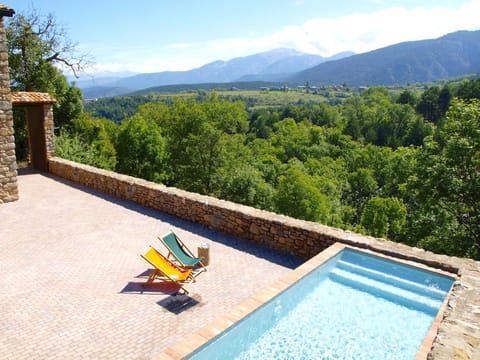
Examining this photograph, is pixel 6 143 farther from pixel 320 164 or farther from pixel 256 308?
pixel 320 164

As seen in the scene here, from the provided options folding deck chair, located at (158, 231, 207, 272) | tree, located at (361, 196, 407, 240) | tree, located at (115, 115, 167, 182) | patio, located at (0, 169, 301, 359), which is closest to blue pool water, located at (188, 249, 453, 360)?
patio, located at (0, 169, 301, 359)

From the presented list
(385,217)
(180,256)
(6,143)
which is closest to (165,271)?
(180,256)

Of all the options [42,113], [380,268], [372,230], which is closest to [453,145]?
[380,268]

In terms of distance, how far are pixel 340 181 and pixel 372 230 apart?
37.9ft

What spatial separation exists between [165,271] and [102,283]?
1.04 meters

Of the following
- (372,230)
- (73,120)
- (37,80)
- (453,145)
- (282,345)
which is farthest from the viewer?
(372,230)

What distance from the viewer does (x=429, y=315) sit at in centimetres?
532

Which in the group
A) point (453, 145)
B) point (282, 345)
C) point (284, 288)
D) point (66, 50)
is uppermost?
point (66, 50)

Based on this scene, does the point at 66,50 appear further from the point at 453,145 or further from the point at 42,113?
the point at 453,145

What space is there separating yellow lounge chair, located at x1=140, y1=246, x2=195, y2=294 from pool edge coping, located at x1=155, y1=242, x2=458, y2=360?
3.76 ft

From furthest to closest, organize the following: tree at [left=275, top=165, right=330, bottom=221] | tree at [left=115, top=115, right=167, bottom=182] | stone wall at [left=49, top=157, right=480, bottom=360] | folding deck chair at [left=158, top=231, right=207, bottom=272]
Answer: tree at [left=115, top=115, right=167, bottom=182], tree at [left=275, top=165, right=330, bottom=221], folding deck chair at [left=158, top=231, right=207, bottom=272], stone wall at [left=49, top=157, right=480, bottom=360]

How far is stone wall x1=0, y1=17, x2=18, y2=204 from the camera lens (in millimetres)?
10070

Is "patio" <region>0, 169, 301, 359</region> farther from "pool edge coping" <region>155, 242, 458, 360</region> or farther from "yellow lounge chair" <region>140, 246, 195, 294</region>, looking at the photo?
"pool edge coping" <region>155, 242, 458, 360</region>

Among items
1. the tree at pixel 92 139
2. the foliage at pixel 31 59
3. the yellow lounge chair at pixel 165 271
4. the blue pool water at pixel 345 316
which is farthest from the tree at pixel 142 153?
the blue pool water at pixel 345 316
